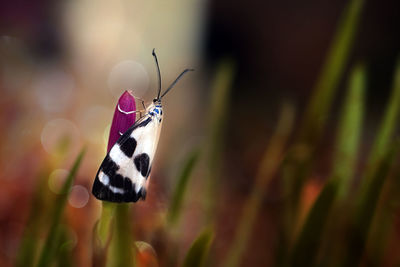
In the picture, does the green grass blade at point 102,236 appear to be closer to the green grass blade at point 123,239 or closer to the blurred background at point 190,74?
the green grass blade at point 123,239

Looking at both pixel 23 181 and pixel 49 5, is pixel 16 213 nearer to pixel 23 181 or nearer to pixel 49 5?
pixel 23 181

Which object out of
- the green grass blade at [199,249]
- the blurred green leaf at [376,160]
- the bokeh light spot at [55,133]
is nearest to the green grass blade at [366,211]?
the blurred green leaf at [376,160]

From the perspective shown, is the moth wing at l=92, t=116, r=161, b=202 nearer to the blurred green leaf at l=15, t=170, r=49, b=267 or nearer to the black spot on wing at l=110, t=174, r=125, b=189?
the black spot on wing at l=110, t=174, r=125, b=189

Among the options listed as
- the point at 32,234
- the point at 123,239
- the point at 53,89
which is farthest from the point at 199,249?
the point at 53,89

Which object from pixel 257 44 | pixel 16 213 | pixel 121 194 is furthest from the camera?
pixel 257 44

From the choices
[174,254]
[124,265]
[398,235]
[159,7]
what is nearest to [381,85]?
[159,7]
